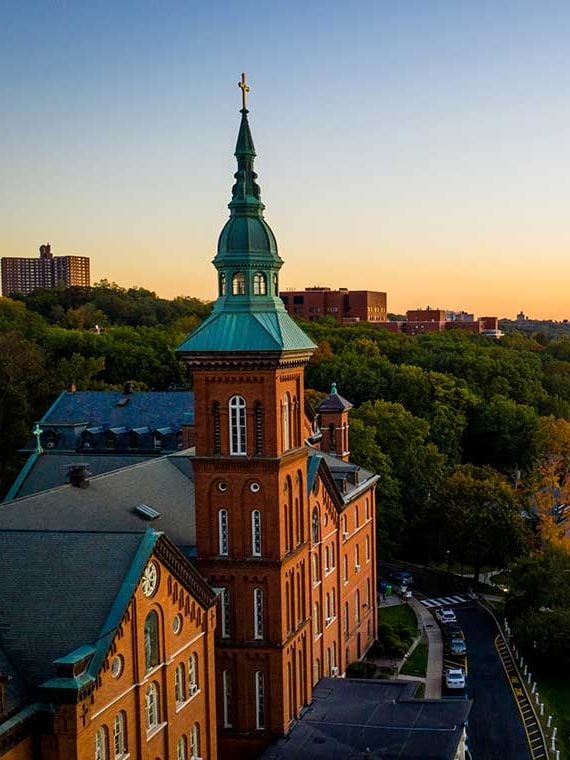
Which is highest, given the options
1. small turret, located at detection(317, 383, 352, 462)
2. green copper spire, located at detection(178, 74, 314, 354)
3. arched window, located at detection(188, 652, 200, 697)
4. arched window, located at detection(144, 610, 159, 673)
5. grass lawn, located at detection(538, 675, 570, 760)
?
green copper spire, located at detection(178, 74, 314, 354)

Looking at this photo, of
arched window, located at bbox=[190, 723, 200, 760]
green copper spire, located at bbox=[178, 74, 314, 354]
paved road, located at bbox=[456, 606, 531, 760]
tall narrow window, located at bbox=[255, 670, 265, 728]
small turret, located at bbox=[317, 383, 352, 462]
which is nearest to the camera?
arched window, located at bbox=[190, 723, 200, 760]

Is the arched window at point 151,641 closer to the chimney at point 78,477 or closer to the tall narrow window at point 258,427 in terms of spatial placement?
the tall narrow window at point 258,427

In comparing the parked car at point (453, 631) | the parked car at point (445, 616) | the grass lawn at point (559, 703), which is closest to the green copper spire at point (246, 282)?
the grass lawn at point (559, 703)

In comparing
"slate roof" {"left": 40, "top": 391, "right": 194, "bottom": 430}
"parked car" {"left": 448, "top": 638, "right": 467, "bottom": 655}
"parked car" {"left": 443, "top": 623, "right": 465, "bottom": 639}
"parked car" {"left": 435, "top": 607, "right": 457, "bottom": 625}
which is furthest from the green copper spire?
"slate roof" {"left": 40, "top": 391, "right": 194, "bottom": 430}

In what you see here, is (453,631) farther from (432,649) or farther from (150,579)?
(150,579)

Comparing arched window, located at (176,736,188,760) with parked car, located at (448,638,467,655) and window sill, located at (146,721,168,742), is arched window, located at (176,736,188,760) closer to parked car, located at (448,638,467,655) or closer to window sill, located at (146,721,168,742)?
window sill, located at (146,721,168,742)

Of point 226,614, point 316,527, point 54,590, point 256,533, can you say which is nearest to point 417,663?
point 316,527
